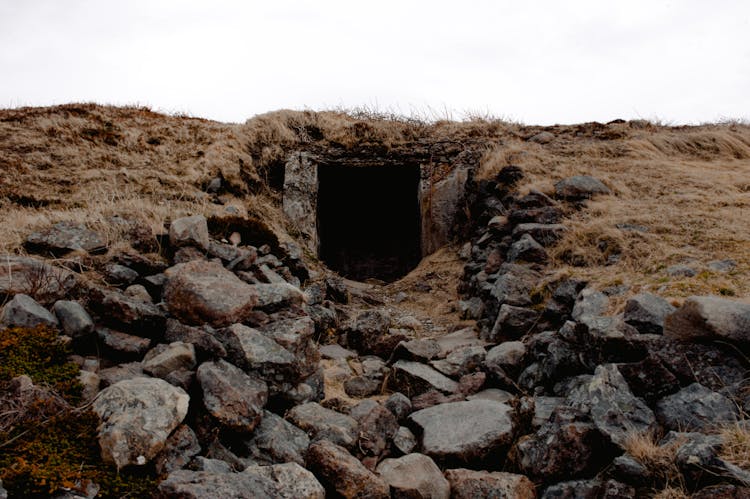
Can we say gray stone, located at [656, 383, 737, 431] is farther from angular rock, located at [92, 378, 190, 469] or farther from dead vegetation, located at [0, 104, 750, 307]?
angular rock, located at [92, 378, 190, 469]

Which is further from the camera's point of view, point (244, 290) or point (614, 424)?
point (244, 290)

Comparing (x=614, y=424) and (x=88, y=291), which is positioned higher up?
(x=88, y=291)

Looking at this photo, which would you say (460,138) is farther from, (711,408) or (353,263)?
(711,408)

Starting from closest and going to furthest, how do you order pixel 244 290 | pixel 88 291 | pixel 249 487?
pixel 249 487, pixel 88 291, pixel 244 290

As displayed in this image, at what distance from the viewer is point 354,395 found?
5.24m

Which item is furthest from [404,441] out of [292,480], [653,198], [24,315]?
[653,198]

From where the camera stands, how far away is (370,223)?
13844 mm

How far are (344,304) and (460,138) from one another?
5.60 meters

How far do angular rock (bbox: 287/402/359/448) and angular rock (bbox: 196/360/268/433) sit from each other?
369 millimetres

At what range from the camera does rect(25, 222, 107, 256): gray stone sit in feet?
17.9

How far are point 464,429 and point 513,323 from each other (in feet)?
7.01

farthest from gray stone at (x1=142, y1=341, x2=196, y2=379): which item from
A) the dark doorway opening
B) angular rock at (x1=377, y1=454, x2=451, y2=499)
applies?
the dark doorway opening

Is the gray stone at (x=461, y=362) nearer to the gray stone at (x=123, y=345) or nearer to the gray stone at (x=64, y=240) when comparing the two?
the gray stone at (x=123, y=345)

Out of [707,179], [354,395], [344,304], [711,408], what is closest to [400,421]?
[354,395]
